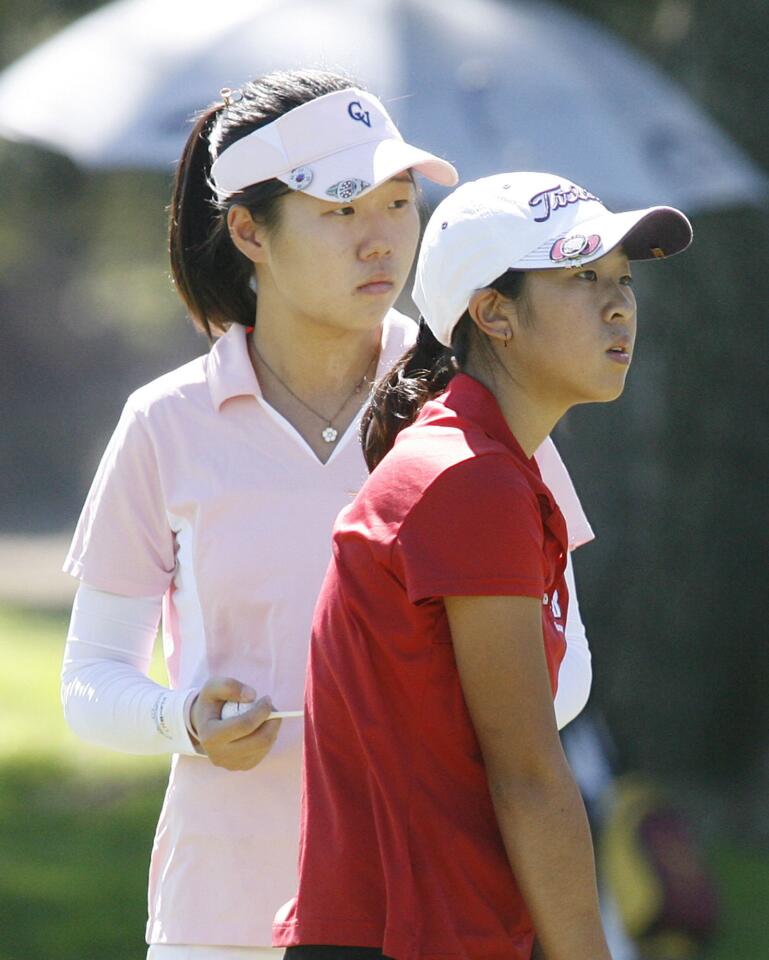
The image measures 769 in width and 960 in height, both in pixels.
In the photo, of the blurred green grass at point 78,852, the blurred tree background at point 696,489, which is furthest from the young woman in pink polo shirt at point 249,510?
the blurred tree background at point 696,489

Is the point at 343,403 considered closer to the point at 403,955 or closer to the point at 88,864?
the point at 403,955

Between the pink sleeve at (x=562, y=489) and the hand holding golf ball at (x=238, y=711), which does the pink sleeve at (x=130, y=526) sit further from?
the pink sleeve at (x=562, y=489)

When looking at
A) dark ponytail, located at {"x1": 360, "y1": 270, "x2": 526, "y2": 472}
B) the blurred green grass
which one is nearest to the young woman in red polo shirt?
dark ponytail, located at {"x1": 360, "y1": 270, "x2": 526, "y2": 472}

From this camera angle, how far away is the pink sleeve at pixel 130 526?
252cm

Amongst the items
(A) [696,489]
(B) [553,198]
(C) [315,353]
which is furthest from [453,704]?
(A) [696,489]

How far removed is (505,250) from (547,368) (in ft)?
0.49

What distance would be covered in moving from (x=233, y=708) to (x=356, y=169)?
80 cm

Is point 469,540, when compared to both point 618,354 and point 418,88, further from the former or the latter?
point 418,88

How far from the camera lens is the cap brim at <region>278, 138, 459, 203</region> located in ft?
8.24

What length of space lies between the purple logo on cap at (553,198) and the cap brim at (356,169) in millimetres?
441

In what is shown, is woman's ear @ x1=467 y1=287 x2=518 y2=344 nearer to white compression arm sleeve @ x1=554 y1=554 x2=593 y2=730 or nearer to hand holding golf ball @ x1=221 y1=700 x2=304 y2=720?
white compression arm sleeve @ x1=554 y1=554 x2=593 y2=730

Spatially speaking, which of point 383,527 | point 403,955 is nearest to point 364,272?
point 383,527

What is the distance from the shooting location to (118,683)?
2.50 m

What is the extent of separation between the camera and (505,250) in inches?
81.1
